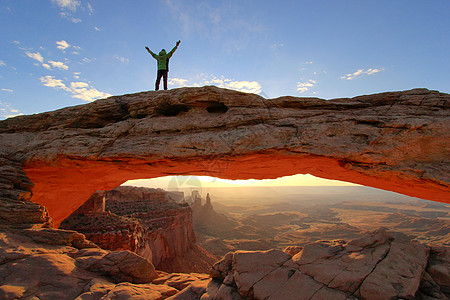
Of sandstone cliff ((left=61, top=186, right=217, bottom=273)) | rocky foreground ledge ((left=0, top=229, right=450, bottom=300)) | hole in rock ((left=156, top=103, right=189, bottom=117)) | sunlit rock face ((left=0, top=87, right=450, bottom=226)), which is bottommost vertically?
sandstone cliff ((left=61, top=186, right=217, bottom=273))

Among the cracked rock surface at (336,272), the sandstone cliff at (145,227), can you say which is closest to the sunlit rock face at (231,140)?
the cracked rock surface at (336,272)

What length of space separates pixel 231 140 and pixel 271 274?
4.40 metres

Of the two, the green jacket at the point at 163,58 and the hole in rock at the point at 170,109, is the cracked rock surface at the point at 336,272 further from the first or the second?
the green jacket at the point at 163,58

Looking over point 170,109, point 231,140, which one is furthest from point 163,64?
point 231,140

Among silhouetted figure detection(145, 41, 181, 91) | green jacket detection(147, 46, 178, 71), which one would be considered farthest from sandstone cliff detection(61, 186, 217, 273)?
green jacket detection(147, 46, 178, 71)

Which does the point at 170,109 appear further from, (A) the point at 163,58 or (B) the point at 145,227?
(B) the point at 145,227

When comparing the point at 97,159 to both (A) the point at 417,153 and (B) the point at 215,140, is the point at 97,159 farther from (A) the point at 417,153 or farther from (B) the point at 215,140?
(A) the point at 417,153

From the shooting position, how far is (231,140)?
7582 mm

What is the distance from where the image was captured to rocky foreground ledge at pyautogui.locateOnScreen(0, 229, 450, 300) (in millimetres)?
4602

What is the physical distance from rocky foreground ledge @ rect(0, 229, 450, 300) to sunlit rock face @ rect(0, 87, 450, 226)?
2.27 m

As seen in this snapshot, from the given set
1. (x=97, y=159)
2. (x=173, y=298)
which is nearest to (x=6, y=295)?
(x=173, y=298)

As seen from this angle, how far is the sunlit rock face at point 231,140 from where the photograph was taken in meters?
6.66

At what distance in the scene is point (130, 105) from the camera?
30.5ft

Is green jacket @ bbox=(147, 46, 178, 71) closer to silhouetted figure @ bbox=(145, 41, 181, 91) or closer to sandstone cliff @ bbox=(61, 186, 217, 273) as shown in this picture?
silhouetted figure @ bbox=(145, 41, 181, 91)
